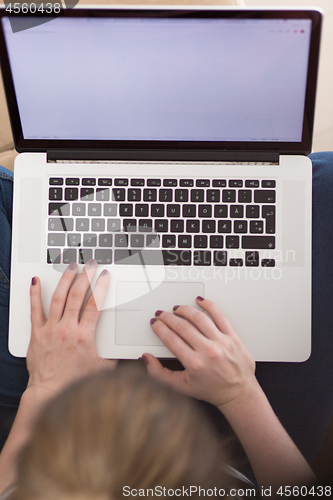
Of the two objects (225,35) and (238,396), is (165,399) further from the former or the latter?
(225,35)

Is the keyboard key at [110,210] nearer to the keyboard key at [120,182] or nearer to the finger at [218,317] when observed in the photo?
the keyboard key at [120,182]

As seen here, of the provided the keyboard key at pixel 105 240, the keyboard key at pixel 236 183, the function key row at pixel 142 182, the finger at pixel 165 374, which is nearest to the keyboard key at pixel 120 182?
the function key row at pixel 142 182

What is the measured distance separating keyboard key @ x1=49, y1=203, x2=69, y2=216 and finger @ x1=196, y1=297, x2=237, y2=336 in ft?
1.03

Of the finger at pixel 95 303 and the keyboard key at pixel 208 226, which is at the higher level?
the keyboard key at pixel 208 226

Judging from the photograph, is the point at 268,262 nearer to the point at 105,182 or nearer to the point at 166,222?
the point at 166,222

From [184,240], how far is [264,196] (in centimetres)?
17

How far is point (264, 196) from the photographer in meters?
0.65

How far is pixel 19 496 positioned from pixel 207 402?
15.9 inches

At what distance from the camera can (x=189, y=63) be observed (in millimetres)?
551

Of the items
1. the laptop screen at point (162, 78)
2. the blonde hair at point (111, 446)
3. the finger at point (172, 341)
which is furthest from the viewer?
the finger at point (172, 341)

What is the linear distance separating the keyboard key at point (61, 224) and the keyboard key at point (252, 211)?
1.10ft

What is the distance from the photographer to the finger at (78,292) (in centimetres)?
65

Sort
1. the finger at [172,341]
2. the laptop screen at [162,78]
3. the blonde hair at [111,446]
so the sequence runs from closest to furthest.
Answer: the blonde hair at [111,446]
the laptop screen at [162,78]
the finger at [172,341]

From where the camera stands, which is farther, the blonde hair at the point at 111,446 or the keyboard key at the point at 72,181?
the keyboard key at the point at 72,181
